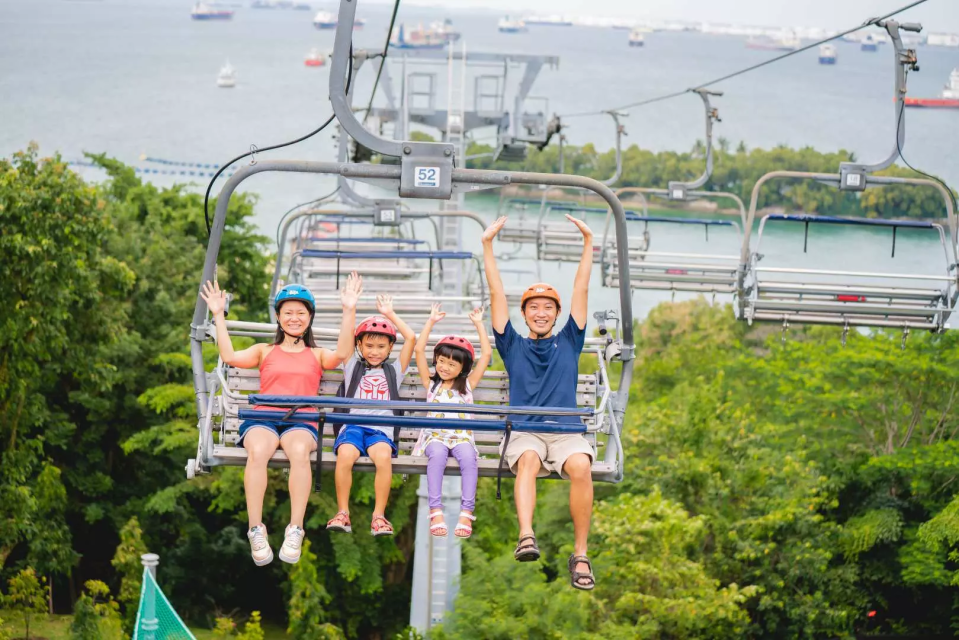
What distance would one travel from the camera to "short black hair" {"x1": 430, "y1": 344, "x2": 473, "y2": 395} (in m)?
7.04

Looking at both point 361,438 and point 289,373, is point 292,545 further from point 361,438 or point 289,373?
point 289,373

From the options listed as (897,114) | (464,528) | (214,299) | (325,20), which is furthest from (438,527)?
(325,20)

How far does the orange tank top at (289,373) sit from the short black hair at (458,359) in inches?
24.3

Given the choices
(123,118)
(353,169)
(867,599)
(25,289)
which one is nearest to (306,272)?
(25,289)

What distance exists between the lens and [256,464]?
21.2 ft

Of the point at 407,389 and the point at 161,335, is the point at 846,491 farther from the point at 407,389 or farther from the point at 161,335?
the point at 407,389

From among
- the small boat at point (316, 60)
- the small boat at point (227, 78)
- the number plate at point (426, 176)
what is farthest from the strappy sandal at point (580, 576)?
the small boat at point (316, 60)

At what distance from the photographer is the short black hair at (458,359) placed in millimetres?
7039

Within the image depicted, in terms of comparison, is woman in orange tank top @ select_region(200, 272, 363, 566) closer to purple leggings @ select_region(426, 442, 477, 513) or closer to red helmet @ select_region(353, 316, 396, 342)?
red helmet @ select_region(353, 316, 396, 342)

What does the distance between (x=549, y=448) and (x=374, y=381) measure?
1081 millimetres

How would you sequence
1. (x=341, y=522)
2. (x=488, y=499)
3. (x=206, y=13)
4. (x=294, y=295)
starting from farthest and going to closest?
(x=206, y=13) < (x=488, y=499) < (x=294, y=295) < (x=341, y=522)

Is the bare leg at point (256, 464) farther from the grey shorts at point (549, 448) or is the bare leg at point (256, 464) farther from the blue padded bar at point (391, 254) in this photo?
the blue padded bar at point (391, 254)

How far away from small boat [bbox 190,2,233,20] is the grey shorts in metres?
112

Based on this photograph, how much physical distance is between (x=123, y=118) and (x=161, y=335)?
51859mm
